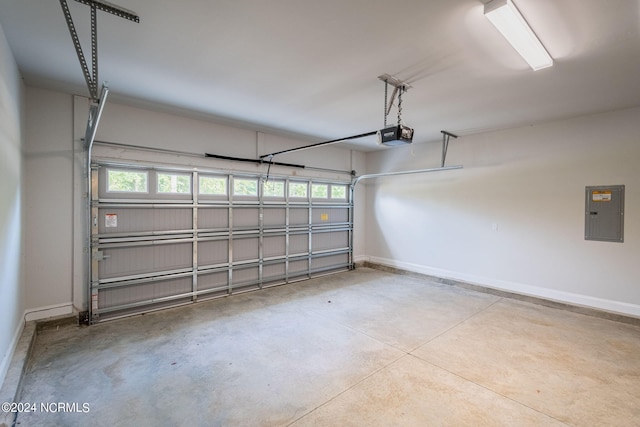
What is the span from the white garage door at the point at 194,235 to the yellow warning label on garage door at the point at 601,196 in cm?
441

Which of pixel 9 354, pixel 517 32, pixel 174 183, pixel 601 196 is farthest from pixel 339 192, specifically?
pixel 9 354

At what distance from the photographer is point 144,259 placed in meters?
4.09

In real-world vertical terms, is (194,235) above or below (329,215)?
below

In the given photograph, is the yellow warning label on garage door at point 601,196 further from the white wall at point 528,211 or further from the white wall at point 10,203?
the white wall at point 10,203

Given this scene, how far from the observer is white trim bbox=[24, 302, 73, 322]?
3283 mm

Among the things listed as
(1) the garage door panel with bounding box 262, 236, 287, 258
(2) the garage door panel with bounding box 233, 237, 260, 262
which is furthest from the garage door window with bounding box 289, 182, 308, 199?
(2) the garage door panel with bounding box 233, 237, 260, 262

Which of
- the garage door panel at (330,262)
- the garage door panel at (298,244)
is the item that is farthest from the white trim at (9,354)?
the garage door panel at (330,262)

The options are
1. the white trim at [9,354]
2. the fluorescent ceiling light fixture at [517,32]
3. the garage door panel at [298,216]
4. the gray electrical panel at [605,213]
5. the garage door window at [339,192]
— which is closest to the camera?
the fluorescent ceiling light fixture at [517,32]

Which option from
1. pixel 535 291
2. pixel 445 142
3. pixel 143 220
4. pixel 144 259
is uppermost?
pixel 445 142

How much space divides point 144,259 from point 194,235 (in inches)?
29.0

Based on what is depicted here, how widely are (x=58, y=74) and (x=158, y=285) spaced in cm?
280

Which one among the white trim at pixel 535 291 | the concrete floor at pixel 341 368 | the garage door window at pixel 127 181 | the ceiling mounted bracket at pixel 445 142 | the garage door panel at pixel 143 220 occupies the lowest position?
the concrete floor at pixel 341 368

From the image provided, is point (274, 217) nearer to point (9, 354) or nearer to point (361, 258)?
point (361, 258)

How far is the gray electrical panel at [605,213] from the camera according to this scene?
3900mm
